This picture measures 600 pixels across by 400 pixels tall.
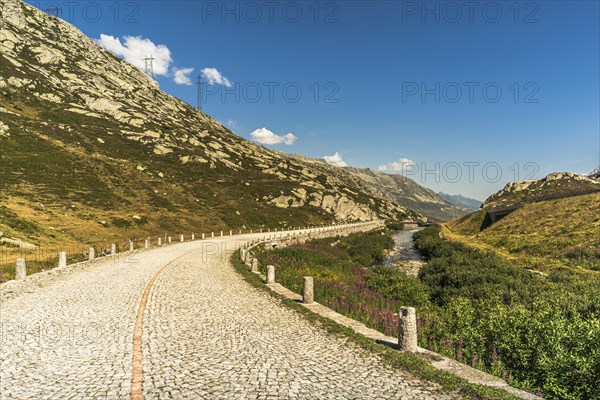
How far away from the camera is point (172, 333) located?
9.03 meters

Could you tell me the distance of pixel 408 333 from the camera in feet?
25.3

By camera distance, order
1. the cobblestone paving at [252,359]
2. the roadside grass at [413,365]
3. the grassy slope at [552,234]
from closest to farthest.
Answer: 1. the roadside grass at [413,365]
2. the cobblestone paving at [252,359]
3. the grassy slope at [552,234]

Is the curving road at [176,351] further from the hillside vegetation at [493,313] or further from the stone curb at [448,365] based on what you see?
the hillside vegetation at [493,313]

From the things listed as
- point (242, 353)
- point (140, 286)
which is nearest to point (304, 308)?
point (242, 353)

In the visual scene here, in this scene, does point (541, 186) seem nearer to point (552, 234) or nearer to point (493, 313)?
point (552, 234)

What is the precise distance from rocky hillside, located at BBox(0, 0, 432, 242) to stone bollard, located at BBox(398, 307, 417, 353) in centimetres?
3364

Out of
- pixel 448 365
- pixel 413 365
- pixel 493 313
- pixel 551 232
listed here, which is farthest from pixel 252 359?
pixel 551 232

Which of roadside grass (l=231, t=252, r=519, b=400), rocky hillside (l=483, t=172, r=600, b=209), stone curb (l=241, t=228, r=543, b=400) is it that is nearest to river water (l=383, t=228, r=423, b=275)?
stone curb (l=241, t=228, r=543, b=400)

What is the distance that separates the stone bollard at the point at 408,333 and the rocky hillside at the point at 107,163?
33636 mm

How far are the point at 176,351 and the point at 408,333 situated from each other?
17.8 feet

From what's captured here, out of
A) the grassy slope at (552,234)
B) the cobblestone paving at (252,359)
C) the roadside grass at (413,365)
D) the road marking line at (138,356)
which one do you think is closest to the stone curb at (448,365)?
the roadside grass at (413,365)

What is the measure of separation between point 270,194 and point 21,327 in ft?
246

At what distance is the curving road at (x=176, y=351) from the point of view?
587 centimetres

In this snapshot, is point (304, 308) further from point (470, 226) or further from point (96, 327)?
point (470, 226)
